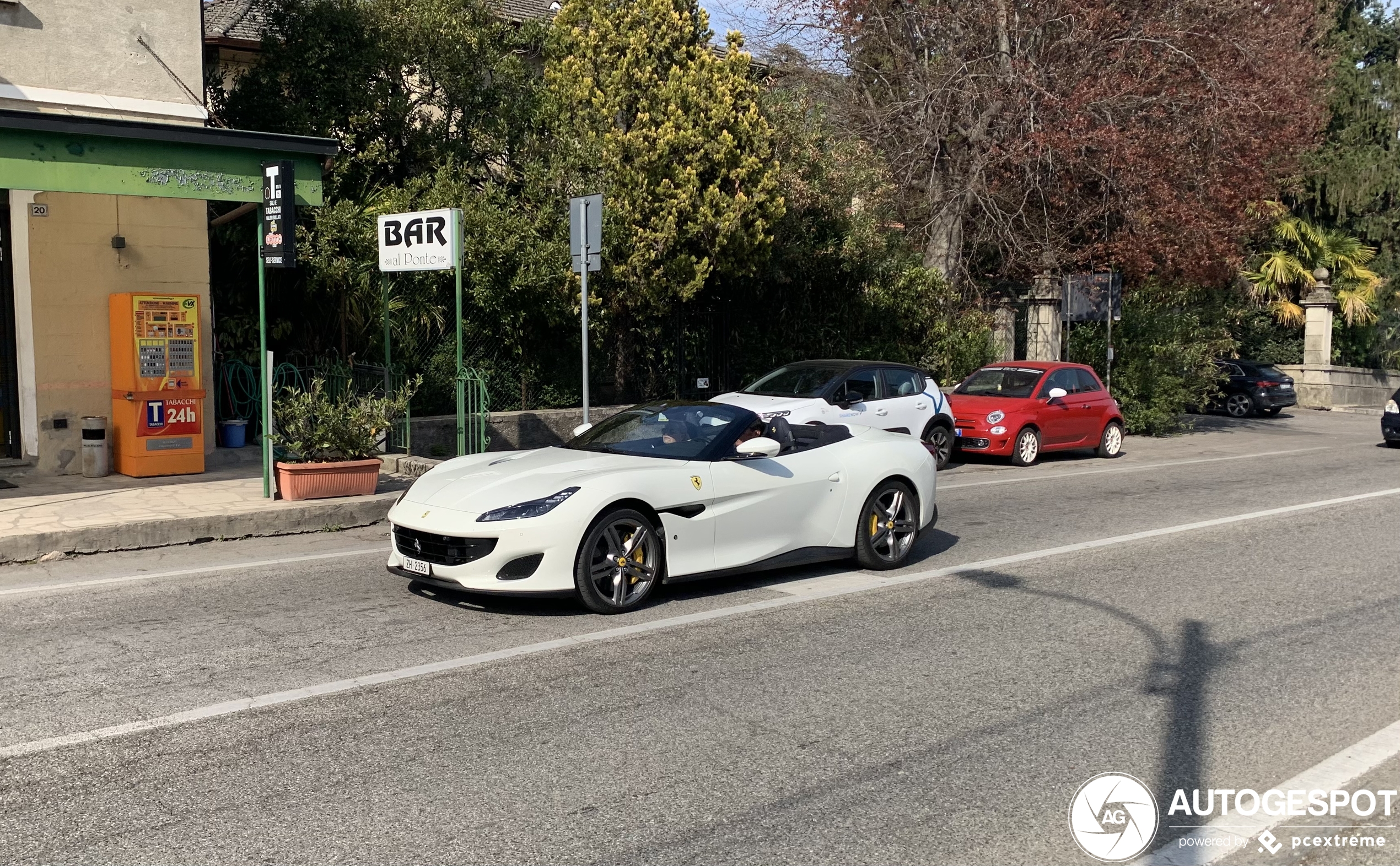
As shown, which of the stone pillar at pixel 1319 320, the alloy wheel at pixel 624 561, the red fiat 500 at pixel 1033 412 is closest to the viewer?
the alloy wheel at pixel 624 561

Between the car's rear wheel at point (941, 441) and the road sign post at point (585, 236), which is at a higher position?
the road sign post at point (585, 236)

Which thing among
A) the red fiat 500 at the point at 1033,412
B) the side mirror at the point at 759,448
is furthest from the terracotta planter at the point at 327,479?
the red fiat 500 at the point at 1033,412

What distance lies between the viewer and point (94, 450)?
41.7 feet

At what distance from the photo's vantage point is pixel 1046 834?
431 centimetres

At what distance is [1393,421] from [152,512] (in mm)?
19272

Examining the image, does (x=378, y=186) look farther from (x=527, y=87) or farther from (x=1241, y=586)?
(x=1241, y=586)

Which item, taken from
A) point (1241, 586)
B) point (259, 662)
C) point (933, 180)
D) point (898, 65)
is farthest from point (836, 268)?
point (259, 662)

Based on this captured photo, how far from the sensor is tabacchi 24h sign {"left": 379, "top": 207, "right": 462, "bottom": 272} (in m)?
12.8

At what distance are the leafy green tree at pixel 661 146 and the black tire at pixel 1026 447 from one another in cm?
458

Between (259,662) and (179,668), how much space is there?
15.2 inches

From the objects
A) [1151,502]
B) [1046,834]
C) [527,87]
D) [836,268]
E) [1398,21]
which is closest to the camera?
[1046,834]

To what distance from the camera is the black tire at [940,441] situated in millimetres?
16422

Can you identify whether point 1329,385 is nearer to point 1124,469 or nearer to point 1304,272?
point 1304,272

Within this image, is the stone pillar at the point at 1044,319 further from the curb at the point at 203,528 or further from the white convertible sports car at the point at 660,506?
the curb at the point at 203,528
